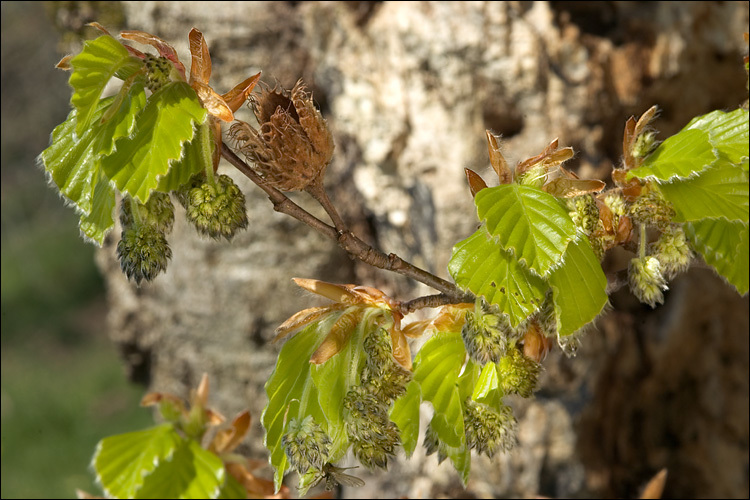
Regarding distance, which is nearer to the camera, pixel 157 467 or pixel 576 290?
pixel 576 290

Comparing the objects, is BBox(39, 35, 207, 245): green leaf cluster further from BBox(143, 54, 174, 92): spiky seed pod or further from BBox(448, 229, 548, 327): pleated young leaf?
BBox(448, 229, 548, 327): pleated young leaf

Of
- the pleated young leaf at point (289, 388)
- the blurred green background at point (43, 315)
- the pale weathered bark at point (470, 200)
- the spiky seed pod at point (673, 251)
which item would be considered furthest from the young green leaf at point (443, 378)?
the blurred green background at point (43, 315)

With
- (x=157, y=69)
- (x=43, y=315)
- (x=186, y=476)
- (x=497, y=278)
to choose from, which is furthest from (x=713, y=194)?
(x=43, y=315)

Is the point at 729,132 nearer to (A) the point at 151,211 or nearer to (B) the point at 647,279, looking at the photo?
(B) the point at 647,279

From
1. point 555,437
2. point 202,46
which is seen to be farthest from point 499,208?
point 555,437

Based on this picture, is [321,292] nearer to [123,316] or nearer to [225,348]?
[225,348]

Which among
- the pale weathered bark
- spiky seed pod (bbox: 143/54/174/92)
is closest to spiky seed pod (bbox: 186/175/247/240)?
spiky seed pod (bbox: 143/54/174/92)

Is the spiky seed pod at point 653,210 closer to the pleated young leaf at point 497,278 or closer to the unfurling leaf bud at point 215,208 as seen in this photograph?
the pleated young leaf at point 497,278
